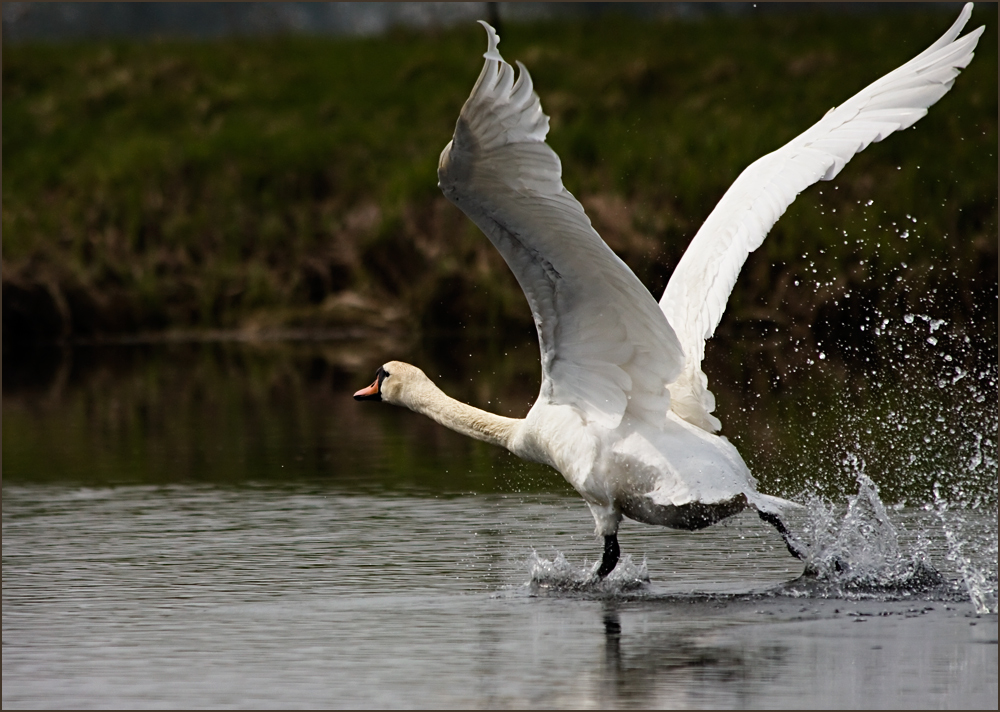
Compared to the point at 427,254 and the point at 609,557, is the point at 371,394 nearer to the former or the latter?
the point at 609,557

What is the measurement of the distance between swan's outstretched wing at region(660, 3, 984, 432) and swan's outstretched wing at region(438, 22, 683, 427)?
2.45ft

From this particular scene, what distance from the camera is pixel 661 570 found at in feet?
28.1

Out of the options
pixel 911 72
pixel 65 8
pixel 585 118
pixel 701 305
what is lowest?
pixel 701 305

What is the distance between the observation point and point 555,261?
728 cm

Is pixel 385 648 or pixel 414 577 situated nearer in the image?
pixel 385 648

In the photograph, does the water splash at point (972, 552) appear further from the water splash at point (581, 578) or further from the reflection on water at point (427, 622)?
the water splash at point (581, 578)

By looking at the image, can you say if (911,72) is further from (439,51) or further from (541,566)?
(439,51)

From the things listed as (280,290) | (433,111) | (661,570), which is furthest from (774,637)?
(433,111)

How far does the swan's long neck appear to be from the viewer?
8.86m

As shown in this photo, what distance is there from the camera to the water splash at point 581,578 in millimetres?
8273

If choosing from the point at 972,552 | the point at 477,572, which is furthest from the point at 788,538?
the point at 477,572

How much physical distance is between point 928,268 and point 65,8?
69681 mm

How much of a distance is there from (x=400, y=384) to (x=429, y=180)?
14.7m

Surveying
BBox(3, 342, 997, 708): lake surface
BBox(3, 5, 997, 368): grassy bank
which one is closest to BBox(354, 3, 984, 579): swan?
BBox(3, 342, 997, 708): lake surface
